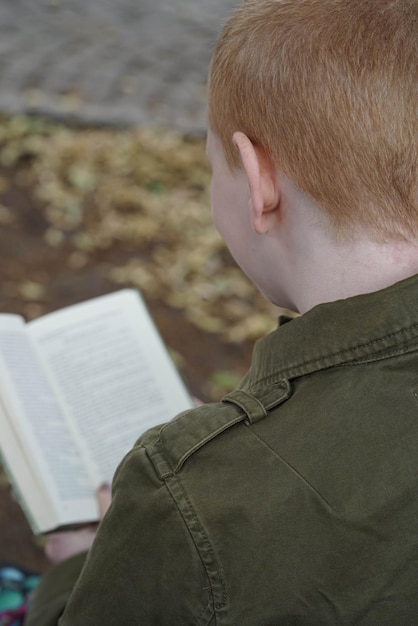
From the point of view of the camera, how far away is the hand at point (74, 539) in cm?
165

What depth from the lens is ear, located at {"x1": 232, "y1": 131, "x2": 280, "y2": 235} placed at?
1143 millimetres

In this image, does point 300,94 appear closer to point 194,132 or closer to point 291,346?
point 291,346

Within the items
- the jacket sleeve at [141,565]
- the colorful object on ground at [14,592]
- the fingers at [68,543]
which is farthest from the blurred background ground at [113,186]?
the jacket sleeve at [141,565]

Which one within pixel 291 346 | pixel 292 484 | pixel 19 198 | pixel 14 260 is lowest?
pixel 292 484

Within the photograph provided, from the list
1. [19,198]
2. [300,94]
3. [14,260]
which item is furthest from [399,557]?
[19,198]

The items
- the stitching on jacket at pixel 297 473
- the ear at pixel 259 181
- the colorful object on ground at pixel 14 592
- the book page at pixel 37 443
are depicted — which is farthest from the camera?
the colorful object on ground at pixel 14 592

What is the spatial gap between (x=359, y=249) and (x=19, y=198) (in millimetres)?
2611

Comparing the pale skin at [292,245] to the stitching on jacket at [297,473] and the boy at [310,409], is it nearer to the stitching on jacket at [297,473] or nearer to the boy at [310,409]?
the boy at [310,409]

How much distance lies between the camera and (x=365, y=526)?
3.30 feet

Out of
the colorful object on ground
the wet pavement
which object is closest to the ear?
the colorful object on ground

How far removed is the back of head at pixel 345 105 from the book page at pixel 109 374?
76 cm

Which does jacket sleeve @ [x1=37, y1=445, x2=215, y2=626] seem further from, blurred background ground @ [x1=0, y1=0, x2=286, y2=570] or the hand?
blurred background ground @ [x1=0, y1=0, x2=286, y2=570]

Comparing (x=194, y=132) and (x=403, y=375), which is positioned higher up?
(x=194, y=132)

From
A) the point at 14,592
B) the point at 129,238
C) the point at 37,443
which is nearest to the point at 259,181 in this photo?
the point at 37,443
